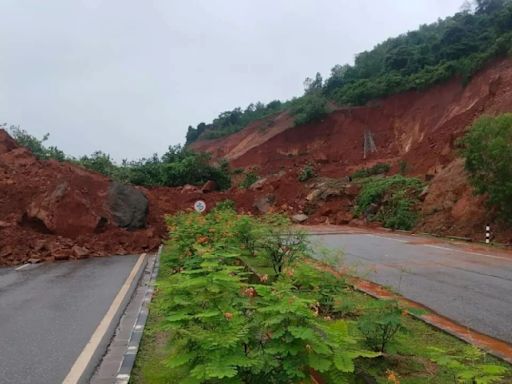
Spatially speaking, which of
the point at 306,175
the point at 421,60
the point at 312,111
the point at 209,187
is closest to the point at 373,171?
the point at 306,175

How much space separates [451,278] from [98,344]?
8318 mm

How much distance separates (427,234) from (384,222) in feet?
17.8

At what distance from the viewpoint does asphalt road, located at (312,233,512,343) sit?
8.27m

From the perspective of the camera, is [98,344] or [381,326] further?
[98,344]

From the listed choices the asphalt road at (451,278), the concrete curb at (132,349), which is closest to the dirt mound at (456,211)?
the asphalt road at (451,278)

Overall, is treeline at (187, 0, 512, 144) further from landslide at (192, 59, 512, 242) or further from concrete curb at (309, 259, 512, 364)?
concrete curb at (309, 259, 512, 364)

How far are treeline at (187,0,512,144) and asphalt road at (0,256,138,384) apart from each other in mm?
39750

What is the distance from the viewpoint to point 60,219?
19938mm

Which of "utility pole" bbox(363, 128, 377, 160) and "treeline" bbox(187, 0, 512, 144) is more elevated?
"treeline" bbox(187, 0, 512, 144)

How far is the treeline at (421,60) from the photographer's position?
1875 inches

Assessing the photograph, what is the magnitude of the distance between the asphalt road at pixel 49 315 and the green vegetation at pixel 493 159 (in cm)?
1471

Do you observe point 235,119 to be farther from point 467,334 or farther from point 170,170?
point 467,334

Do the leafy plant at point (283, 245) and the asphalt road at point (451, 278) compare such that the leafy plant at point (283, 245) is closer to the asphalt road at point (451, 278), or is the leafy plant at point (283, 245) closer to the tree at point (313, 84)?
the asphalt road at point (451, 278)

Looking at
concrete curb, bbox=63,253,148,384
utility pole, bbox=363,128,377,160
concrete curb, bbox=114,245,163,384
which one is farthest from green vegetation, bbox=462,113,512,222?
utility pole, bbox=363,128,377,160
